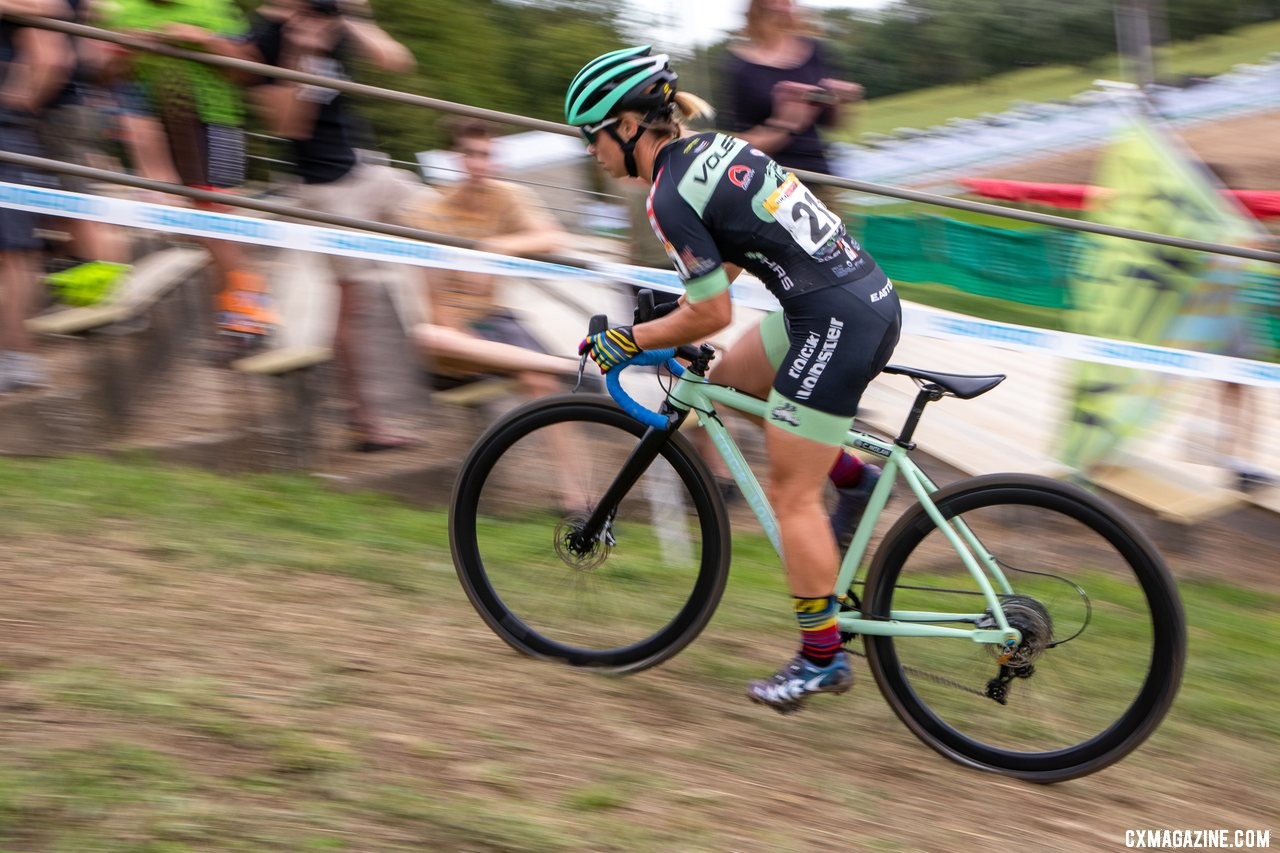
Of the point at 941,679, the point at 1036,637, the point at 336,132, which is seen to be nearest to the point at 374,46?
the point at 336,132

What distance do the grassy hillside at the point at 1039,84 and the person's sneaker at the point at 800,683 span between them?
11.9 metres

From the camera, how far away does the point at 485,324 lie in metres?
5.77

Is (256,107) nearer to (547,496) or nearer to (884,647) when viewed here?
(547,496)

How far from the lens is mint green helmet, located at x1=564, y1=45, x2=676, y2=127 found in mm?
3646

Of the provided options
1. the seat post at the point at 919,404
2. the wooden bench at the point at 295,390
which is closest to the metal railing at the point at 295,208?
the wooden bench at the point at 295,390

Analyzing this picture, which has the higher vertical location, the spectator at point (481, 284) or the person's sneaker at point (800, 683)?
the spectator at point (481, 284)

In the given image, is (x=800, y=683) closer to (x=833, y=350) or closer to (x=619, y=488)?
(x=619, y=488)

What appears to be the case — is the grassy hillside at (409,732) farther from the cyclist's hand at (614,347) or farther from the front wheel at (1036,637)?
the cyclist's hand at (614,347)

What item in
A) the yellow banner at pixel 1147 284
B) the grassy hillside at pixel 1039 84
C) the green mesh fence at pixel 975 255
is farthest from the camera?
the grassy hillside at pixel 1039 84

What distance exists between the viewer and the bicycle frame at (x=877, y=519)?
375 centimetres

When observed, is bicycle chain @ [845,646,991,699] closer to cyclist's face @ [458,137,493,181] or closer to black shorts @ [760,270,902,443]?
black shorts @ [760,270,902,443]

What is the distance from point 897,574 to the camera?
151 inches

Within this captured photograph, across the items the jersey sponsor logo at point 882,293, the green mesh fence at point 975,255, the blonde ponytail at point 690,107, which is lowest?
the green mesh fence at point 975,255

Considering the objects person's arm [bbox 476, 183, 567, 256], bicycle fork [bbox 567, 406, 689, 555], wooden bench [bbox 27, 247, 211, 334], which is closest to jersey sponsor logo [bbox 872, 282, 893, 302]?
bicycle fork [bbox 567, 406, 689, 555]
